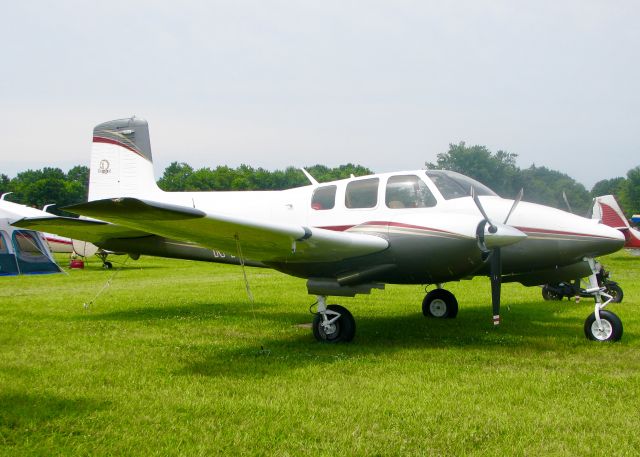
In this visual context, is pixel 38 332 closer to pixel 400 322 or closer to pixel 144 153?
pixel 144 153

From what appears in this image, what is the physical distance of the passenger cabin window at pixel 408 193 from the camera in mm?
8094

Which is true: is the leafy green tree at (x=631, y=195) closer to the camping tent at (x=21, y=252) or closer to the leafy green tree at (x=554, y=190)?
the leafy green tree at (x=554, y=190)

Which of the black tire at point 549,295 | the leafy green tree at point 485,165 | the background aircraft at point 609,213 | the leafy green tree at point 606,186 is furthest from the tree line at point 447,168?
the black tire at point 549,295

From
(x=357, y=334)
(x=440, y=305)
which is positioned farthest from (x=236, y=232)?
(x=440, y=305)

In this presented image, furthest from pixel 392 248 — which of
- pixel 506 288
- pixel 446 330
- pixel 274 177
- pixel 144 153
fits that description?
pixel 274 177

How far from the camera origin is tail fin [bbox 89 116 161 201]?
11.3 metres

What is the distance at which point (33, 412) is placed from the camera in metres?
4.52

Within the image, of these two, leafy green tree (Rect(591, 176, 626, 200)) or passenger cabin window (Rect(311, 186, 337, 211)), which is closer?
passenger cabin window (Rect(311, 186, 337, 211))

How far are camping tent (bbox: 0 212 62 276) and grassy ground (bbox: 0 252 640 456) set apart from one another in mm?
11720

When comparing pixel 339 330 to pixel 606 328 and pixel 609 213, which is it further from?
pixel 609 213

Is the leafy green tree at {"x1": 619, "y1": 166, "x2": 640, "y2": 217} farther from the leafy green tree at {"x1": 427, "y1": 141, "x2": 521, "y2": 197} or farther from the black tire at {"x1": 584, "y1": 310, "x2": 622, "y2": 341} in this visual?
the black tire at {"x1": 584, "y1": 310, "x2": 622, "y2": 341}

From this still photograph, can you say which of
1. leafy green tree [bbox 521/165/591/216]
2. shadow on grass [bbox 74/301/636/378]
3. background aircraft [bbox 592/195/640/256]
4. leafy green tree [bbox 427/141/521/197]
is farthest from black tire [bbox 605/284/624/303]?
leafy green tree [bbox 427/141/521/197]

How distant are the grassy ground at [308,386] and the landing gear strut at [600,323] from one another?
18cm

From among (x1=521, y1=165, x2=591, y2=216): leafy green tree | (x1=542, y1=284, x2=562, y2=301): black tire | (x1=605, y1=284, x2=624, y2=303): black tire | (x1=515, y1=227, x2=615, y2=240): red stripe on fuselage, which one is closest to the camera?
(x1=515, y1=227, x2=615, y2=240): red stripe on fuselage
